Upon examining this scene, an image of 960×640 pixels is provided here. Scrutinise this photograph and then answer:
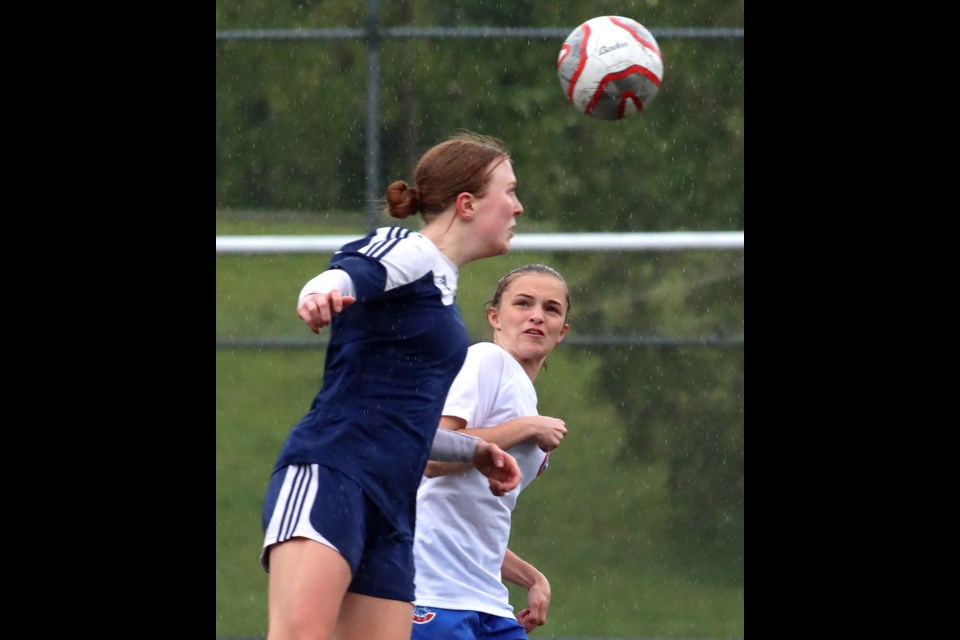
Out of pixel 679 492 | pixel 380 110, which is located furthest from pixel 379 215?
A: pixel 679 492

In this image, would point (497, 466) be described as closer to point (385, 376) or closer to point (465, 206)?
point (385, 376)

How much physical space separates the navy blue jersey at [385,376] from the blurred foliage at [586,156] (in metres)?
4.51

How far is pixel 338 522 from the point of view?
138 inches

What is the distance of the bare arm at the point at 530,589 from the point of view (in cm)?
459

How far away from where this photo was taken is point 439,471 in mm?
4250

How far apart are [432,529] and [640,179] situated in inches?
186

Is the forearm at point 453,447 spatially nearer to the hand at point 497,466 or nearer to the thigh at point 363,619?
the hand at point 497,466

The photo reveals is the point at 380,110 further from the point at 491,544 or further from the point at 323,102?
the point at 491,544

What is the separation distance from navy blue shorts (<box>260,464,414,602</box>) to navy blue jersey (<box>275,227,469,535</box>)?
1.3 inches

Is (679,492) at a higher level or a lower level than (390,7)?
lower

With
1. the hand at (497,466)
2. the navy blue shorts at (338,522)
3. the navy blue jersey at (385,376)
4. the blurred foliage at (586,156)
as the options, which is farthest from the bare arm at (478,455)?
the blurred foliage at (586,156)

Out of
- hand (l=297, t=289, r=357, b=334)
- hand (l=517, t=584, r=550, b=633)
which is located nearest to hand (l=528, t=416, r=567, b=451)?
hand (l=517, t=584, r=550, b=633)
